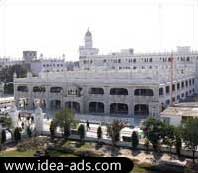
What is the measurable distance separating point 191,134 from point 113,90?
20.3 metres

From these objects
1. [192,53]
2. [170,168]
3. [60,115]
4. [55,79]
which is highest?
[192,53]

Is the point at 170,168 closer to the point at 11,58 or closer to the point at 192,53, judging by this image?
the point at 192,53

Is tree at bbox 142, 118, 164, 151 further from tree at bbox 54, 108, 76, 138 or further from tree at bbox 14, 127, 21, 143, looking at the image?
tree at bbox 14, 127, 21, 143

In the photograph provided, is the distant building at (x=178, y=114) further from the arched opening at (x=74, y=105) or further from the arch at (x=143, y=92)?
the arched opening at (x=74, y=105)

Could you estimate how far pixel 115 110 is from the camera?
1740 inches

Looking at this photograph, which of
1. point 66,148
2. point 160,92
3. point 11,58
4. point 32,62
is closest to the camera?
point 66,148

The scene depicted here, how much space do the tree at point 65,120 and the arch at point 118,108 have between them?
13.1 m

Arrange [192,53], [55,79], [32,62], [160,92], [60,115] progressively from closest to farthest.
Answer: [60,115]
[160,92]
[55,79]
[192,53]
[32,62]

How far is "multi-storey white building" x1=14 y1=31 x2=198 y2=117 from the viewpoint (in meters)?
41.5

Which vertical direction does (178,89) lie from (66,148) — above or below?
above

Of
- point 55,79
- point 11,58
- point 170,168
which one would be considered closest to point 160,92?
point 55,79

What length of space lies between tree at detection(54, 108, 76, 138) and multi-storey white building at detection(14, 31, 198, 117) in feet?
40.3

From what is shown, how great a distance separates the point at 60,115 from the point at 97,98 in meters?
13.7

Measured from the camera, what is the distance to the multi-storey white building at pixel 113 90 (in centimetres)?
4147
